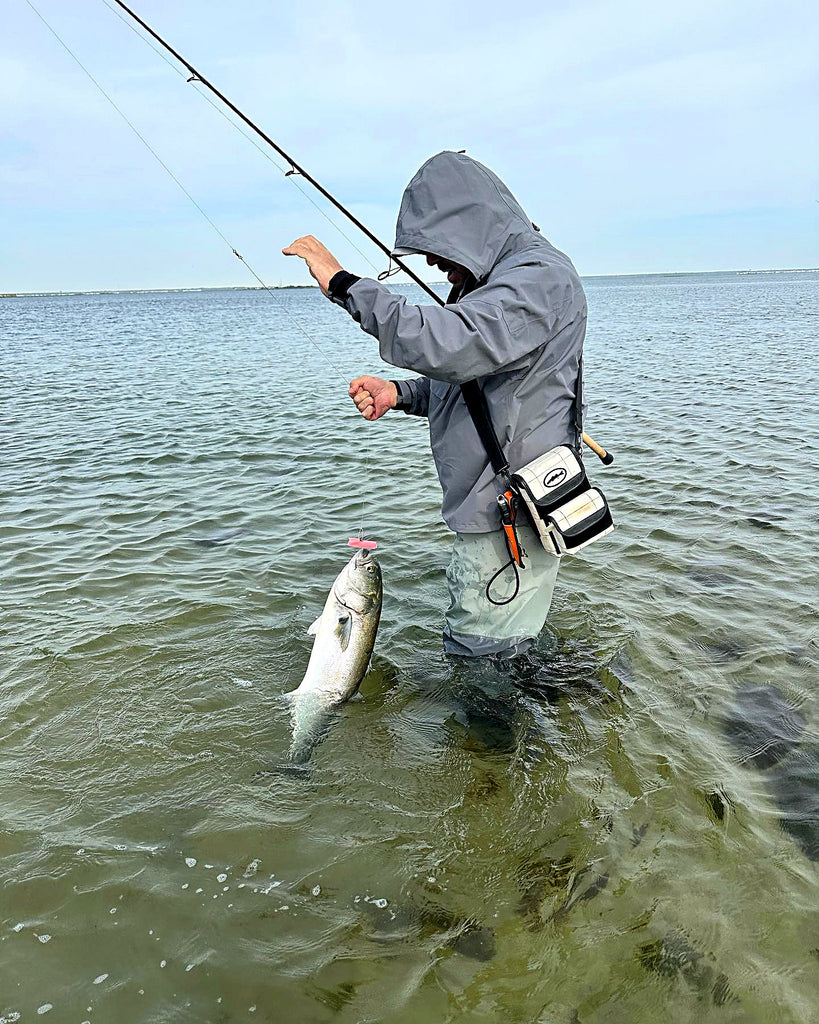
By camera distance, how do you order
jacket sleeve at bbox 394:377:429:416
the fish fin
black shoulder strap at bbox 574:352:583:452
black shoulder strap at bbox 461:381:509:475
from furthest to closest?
1. jacket sleeve at bbox 394:377:429:416
2. the fish fin
3. black shoulder strap at bbox 574:352:583:452
4. black shoulder strap at bbox 461:381:509:475

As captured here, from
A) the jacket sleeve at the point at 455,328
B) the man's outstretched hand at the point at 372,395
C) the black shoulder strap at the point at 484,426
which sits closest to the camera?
the jacket sleeve at the point at 455,328

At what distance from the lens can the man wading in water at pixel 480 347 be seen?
3.41 m

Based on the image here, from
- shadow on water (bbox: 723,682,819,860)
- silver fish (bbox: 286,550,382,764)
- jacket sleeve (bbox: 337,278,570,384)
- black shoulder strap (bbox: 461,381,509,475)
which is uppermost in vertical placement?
jacket sleeve (bbox: 337,278,570,384)

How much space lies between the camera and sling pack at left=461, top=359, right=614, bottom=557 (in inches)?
157

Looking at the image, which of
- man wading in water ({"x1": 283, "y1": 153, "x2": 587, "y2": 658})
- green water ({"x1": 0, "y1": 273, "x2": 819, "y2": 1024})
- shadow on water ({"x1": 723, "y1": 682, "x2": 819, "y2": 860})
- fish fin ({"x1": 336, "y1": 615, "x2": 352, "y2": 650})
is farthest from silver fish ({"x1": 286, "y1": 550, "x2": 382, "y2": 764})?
shadow on water ({"x1": 723, "y1": 682, "x2": 819, "y2": 860})

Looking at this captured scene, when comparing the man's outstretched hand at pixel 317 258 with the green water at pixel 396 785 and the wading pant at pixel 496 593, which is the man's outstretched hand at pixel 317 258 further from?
the green water at pixel 396 785

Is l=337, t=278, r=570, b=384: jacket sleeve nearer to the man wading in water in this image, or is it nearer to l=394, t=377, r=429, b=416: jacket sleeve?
the man wading in water

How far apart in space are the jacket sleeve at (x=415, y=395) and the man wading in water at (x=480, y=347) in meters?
0.06

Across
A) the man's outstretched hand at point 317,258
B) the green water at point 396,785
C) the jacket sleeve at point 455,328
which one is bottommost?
the green water at point 396,785

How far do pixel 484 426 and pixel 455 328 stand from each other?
0.79 m

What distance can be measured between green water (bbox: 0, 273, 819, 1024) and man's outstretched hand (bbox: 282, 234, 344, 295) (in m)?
2.69

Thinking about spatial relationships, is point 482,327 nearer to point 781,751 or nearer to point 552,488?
point 552,488

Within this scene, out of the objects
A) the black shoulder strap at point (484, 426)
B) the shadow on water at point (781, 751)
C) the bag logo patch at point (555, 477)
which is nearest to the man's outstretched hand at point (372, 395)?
the black shoulder strap at point (484, 426)

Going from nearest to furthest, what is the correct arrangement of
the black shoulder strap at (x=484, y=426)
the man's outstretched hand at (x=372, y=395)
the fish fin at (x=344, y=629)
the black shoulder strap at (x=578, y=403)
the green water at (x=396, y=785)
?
the green water at (x=396, y=785) < the black shoulder strap at (x=484, y=426) < the black shoulder strap at (x=578, y=403) < the man's outstretched hand at (x=372, y=395) < the fish fin at (x=344, y=629)
